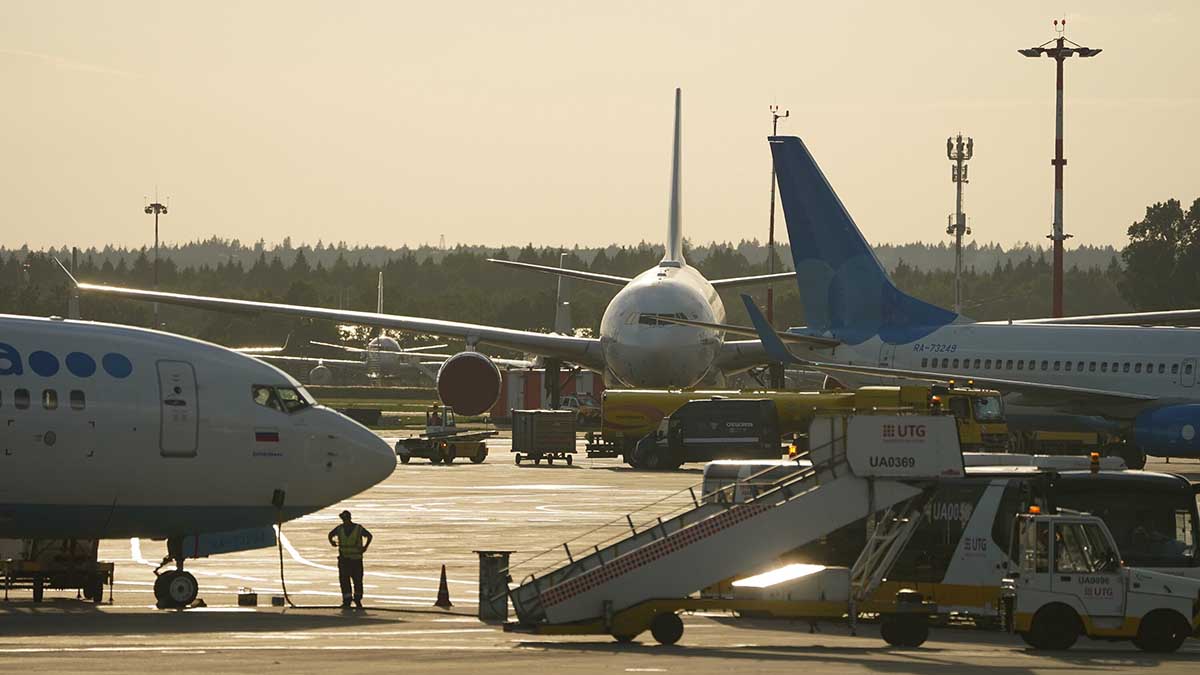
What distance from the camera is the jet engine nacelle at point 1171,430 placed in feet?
157

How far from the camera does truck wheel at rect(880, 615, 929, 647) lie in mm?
20500

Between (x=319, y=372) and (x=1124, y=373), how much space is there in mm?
95979

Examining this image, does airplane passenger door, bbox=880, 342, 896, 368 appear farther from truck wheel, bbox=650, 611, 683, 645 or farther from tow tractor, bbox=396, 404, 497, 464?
truck wheel, bbox=650, 611, 683, 645

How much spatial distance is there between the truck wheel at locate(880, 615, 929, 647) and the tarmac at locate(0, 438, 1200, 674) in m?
0.23

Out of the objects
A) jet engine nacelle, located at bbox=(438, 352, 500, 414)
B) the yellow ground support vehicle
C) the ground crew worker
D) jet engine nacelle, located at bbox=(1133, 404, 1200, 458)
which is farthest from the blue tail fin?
the ground crew worker

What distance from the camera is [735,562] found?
69.4ft

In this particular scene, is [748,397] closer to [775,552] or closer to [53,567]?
[53,567]

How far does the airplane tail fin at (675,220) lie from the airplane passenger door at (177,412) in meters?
46.5

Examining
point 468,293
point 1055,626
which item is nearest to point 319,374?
point 468,293

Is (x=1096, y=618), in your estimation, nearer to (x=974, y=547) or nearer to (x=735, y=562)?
(x=974, y=547)

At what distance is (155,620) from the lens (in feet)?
72.4

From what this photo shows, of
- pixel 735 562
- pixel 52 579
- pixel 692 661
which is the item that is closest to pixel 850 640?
pixel 735 562

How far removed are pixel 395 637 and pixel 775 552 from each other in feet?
14.2

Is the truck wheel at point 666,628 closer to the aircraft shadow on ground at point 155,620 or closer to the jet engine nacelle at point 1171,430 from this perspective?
the aircraft shadow on ground at point 155,620
